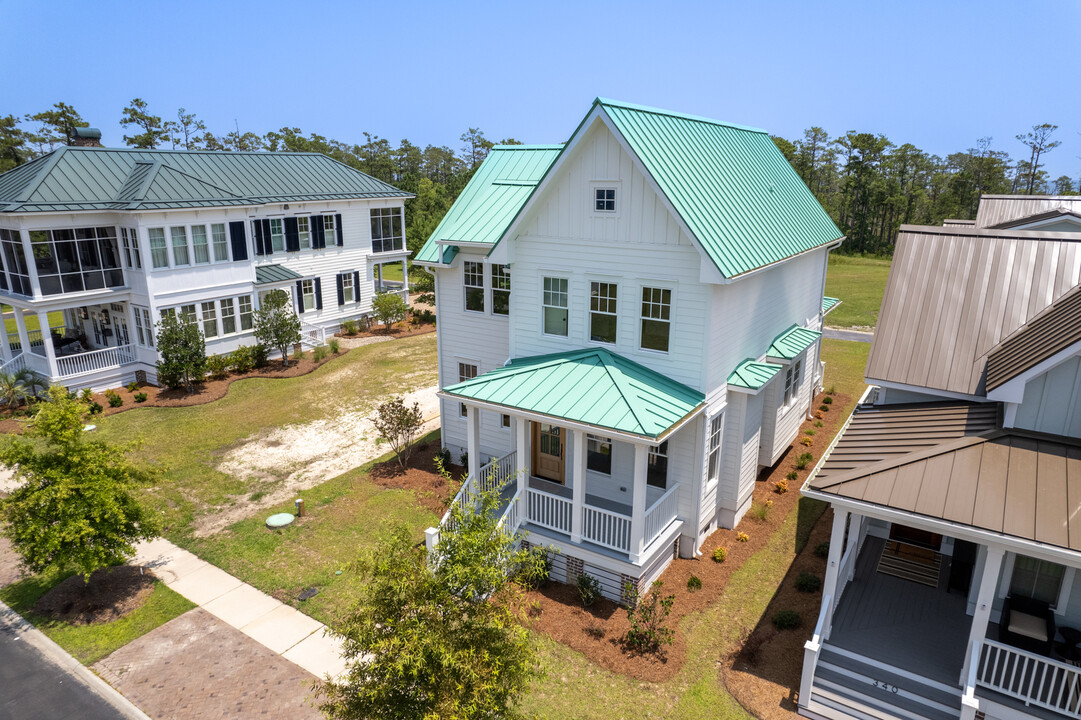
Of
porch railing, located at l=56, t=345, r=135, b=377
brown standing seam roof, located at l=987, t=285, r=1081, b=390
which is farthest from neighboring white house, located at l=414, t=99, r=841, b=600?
porch railing, located at l=56, t=345, r=135, b=377

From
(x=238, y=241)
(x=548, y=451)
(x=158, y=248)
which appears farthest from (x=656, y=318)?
(x=238, y=241)

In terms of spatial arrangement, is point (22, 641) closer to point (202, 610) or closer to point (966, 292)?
point (202, 610)

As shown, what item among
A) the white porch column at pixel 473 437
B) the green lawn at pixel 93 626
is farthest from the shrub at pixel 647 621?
→ the green lawn at pixel 93 626

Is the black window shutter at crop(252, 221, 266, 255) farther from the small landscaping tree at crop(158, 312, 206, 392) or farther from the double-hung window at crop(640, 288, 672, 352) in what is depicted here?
the double-hung window at crop(640, 288, 672, 352)

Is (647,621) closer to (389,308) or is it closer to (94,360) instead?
(94,360)

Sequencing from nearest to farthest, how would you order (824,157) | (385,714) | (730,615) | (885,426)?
1. (385,714)
2. (885,426)
3. (730,615)
4. (824,157)

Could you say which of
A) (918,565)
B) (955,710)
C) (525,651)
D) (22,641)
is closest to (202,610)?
(22,641)

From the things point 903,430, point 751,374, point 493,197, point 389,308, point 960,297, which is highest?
point 493,197
